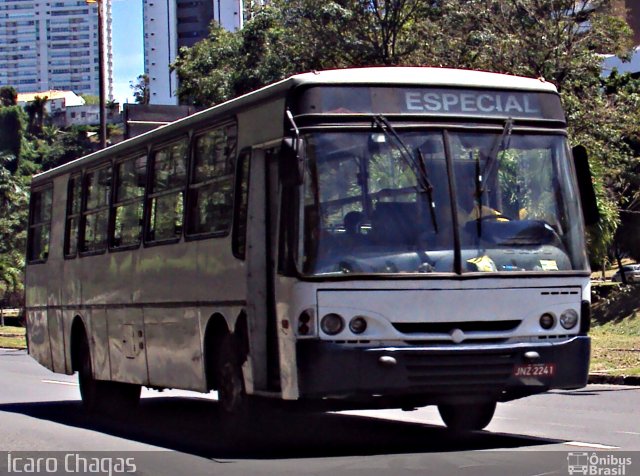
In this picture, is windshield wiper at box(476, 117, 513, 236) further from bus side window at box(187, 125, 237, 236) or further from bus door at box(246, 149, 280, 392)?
bus side window at box(187, 125, 237, 236)

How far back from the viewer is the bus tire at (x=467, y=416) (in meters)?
11.8

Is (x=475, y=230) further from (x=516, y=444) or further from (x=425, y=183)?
(x=516, y=444)

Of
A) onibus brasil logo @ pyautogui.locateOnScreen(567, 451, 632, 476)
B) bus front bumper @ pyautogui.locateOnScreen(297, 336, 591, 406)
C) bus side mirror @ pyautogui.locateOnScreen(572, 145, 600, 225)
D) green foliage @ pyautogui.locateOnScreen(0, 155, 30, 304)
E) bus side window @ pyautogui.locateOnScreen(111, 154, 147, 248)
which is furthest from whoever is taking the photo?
green foliage @ pyautogui.locateOnScreen(0, 155, 30, 304)

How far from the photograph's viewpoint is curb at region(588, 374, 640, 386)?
18.5 metres

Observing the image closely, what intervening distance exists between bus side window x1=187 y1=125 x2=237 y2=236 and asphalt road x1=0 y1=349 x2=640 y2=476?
6.75 ft

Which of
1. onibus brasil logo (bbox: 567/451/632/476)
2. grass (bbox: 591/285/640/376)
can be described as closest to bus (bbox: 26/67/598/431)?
onibus brasil logo (bbox: 567/451/632/476)

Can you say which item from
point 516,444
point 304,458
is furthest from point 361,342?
point 516,444

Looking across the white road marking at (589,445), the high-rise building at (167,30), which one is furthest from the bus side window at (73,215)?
the high-rise building at (167,30)

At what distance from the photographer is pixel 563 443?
1096 cm

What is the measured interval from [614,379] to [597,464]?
380 inches

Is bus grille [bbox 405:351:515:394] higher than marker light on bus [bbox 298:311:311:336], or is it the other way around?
marker light on bus [bbox 298:311:311:336]

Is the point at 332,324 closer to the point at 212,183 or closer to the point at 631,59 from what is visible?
the point at 212,183

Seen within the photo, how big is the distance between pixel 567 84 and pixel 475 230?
1703cm

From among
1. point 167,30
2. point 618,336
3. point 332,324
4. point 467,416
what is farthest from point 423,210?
point 167,30
